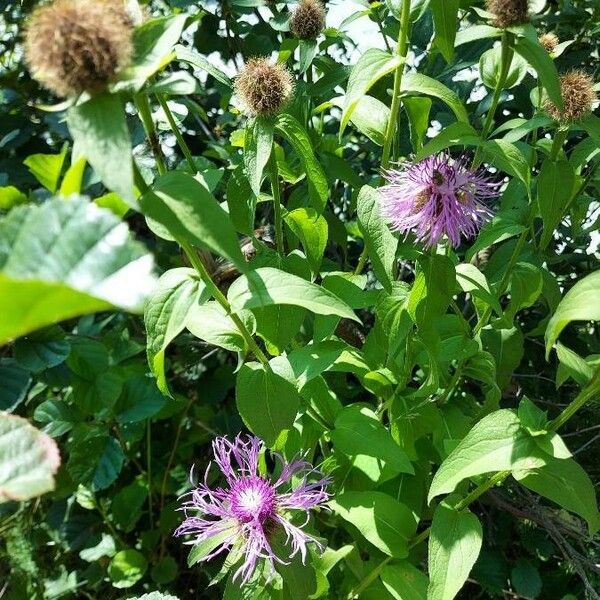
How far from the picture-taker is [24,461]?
0.40 meters

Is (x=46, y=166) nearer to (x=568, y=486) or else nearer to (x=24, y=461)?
(x=24, y=461)

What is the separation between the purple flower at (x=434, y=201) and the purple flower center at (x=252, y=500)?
1.22 feet

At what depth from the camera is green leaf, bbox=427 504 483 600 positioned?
88cm

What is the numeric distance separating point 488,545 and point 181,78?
1.11m

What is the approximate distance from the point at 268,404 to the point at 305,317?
1.16ft

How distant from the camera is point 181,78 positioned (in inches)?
25.0

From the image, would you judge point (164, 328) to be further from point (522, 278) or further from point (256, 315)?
point (522, 278)

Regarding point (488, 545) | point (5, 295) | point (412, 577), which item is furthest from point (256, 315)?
point (488, 545)

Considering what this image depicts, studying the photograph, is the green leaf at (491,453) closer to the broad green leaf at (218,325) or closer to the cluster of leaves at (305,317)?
the cluster of leaves at (305,317)

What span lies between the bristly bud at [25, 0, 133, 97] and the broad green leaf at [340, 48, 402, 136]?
0.28 m

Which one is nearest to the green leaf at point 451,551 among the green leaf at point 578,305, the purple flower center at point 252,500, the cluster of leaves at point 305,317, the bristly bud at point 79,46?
the cluster of leaves at point 305,317

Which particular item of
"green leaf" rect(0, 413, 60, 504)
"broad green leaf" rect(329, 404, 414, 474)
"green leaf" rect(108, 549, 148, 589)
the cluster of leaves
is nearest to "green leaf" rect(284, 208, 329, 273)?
the cluster of leaves

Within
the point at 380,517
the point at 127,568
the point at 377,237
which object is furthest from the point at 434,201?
the point at 127,568

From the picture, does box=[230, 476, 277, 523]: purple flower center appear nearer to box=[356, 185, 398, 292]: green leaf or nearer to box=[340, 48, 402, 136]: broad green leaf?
box=[356, 185, 398, 292]: green leaf
